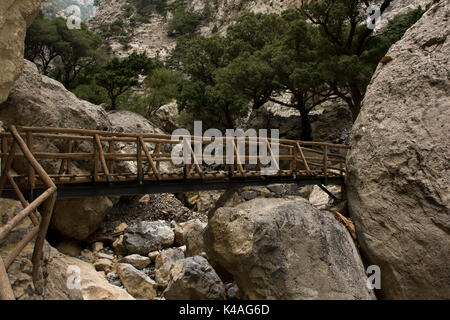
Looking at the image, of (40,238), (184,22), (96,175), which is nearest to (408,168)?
(96,175)

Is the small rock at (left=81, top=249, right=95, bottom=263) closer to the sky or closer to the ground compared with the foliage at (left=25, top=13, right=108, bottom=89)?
closer to the ground

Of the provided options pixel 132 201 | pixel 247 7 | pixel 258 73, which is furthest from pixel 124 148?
pixel 247 7

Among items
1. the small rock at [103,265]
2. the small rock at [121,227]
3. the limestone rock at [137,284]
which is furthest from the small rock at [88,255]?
the limestone rock at [137,284]

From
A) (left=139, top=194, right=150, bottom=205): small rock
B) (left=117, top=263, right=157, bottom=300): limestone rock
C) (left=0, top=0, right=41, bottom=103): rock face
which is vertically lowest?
(left=117, top=263, right=157, bottom=300): limestone rock

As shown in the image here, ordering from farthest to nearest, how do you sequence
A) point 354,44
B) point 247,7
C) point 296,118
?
point 247,7 < point 296,118 < point 354,44

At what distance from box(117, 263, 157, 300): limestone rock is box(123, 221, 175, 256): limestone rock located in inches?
73.6

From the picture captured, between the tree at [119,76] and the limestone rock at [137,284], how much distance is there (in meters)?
18.7

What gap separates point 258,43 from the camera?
2694cm

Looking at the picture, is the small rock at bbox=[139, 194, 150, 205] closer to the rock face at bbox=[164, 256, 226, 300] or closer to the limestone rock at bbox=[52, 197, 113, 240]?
the limestone rock at bbox=[52, 197, 113, 240]

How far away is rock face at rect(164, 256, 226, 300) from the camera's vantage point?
20.8 feet

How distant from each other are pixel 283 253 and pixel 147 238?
599cm

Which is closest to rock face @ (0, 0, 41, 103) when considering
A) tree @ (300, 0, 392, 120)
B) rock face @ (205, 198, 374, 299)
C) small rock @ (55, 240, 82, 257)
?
rock face @ (205, 198, 374, 299)

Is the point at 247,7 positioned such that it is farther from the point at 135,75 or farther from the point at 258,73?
the point at 258,73
